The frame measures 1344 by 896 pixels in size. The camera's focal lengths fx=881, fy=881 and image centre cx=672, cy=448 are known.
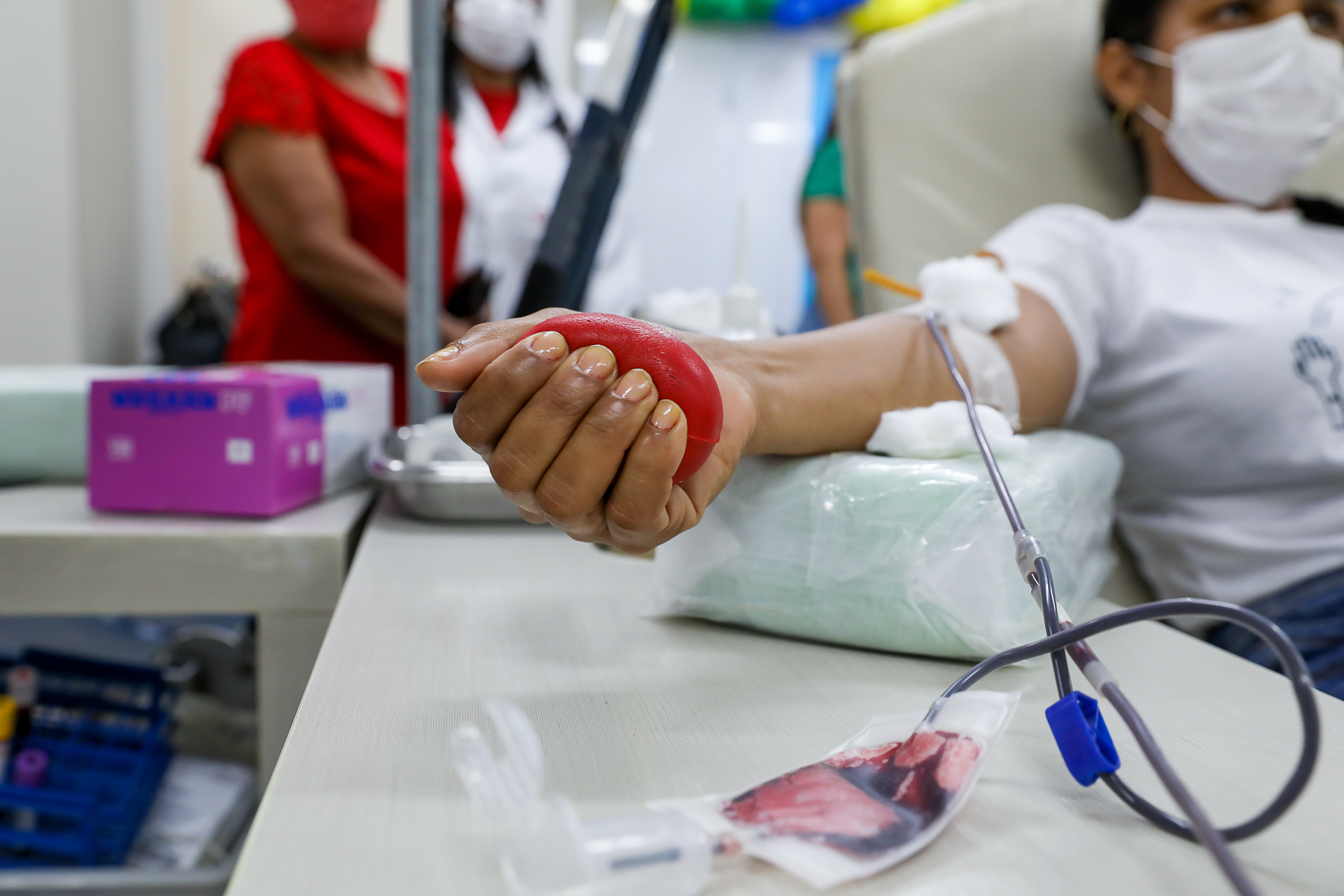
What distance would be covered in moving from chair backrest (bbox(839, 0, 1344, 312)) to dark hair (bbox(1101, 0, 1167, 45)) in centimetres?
5

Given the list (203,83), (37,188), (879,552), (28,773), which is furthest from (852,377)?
(203,83)

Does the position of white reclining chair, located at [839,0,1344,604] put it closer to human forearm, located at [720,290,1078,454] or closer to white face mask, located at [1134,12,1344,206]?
white face mask, located at [1134,12,1344,206]

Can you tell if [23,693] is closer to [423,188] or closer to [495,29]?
[423,188]

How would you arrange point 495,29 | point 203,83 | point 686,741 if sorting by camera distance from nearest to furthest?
point 686,741 < point 495,29 < point 203,83

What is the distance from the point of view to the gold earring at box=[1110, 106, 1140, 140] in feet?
2.80

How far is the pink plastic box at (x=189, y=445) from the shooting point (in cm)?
59

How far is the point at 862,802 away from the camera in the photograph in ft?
0.86

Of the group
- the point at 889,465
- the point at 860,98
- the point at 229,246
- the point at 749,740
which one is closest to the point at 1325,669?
the point at 889,465

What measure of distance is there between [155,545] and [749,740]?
419 mm

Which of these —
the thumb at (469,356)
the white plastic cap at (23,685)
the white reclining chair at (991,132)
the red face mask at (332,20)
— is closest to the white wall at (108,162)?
the red face mask at (332,20)

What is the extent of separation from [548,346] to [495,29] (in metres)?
1.34

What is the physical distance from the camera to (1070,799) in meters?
0.29

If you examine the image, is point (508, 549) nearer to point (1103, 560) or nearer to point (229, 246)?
point (1103, 560)

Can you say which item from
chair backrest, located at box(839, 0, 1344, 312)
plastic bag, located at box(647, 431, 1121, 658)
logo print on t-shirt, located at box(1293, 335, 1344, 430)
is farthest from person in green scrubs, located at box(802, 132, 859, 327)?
plastic bag, located at box(647, 431, 1121, 658)
